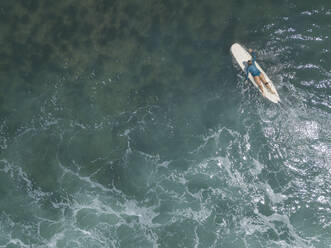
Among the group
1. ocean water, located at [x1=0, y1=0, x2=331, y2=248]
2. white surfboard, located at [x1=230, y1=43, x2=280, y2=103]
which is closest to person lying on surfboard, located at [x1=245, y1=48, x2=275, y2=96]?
white surfboard, located at [x1=230, y1=43, x2=280, y2=103]

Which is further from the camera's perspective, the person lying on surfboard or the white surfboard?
the white surfboard

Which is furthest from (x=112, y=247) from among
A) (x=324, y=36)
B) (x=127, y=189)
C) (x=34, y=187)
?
(x=324, y=36)

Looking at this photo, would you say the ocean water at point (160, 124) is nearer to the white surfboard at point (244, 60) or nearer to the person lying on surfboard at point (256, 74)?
the white surfboard at point (244, 60)

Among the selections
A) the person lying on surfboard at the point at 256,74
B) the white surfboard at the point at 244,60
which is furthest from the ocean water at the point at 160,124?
the person lying on surfboard at the point at 256,74

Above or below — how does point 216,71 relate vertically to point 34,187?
above

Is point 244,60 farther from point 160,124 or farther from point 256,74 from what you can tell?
point 160,124

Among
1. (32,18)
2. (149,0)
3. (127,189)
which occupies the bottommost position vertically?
(127,189)

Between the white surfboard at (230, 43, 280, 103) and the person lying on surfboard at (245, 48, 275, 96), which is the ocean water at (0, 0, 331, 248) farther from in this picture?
the person lying on surfboard at (245, 48, 275, 96)

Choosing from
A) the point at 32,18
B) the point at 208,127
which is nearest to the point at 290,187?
the point at 208,127

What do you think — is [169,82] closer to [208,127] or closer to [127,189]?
[208,127]
